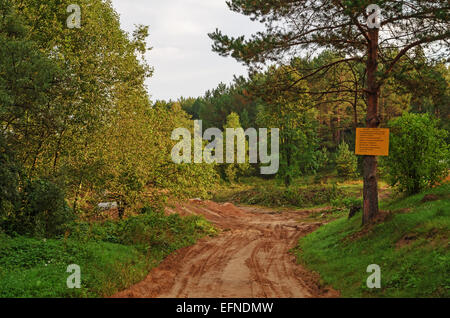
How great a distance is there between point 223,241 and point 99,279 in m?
9.73

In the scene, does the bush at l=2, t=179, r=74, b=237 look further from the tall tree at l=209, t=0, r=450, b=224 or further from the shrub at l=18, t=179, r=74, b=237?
the tall tree at l=209, t=0, r=450, b=224

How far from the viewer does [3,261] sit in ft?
34.4

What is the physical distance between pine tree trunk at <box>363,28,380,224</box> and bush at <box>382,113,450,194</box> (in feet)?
5.10

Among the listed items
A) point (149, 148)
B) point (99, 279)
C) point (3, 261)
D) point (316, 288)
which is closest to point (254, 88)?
point (149, 148)

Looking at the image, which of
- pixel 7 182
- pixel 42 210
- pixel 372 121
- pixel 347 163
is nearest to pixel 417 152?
pixel 372 121

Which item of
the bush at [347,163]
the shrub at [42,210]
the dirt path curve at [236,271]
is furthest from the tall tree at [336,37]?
the bush at [347,163]

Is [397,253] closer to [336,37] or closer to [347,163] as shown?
[336,37]

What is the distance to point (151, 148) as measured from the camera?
59.1 ft

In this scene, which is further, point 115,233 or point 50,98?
point 115,233

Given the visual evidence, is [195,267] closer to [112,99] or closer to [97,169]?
[97,169]

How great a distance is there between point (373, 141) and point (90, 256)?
10.5 meters

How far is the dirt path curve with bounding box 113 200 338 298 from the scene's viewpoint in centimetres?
962

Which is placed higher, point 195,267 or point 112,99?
point 112,99

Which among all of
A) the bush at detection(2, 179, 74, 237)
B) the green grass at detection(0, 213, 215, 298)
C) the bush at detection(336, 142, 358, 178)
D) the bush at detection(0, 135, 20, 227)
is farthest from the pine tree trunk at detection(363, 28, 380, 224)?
the bush at detection(336, 142, 358, 178)
